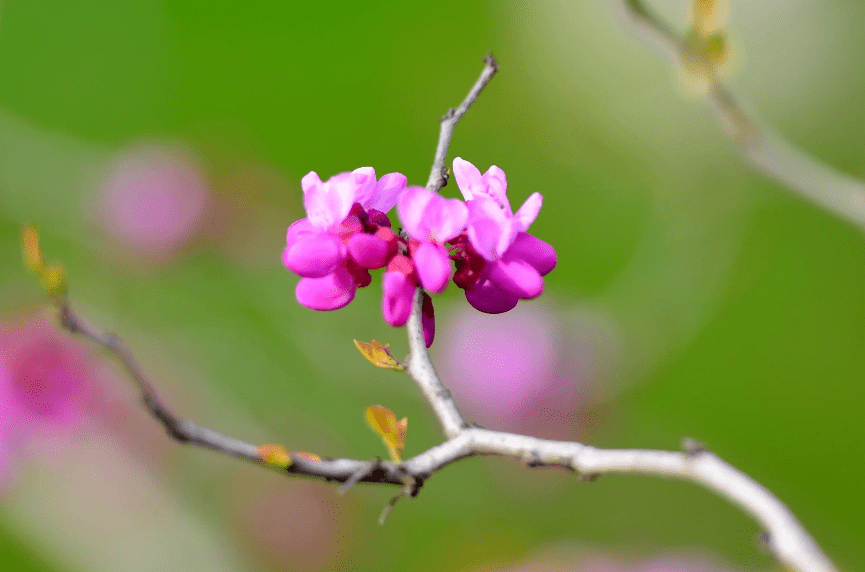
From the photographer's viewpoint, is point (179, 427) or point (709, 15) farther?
point (709, 15)

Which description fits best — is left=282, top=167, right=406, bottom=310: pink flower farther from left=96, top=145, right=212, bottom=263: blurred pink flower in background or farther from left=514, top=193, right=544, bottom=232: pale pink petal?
left=96, top=145, right=212, bottom=263: blurred pink flower in background

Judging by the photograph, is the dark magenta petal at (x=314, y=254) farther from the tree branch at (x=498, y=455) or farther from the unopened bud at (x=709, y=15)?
the unopened bud at (x=709, y=15)

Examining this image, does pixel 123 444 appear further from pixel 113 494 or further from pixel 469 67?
pixel 469 67

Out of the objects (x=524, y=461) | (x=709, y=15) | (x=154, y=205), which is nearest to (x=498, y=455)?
(x=524, y=461)

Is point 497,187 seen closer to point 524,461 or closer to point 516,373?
point 524,461

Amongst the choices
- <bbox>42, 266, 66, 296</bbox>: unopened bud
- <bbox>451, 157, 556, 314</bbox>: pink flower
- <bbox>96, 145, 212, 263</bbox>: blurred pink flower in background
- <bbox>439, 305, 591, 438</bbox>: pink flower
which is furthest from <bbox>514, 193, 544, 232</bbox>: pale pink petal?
<bbox>96, 145, 212, 263</bbox>: blurred pink flower in background

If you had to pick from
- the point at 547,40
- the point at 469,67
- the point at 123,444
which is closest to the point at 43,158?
the point at 123,444

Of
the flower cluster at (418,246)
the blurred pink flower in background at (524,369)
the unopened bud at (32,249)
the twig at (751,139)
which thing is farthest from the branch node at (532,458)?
the blurred pink flower in background at (524,369)
